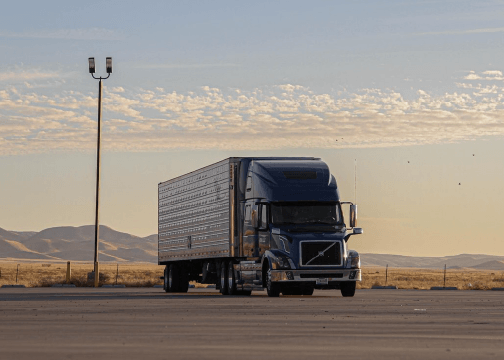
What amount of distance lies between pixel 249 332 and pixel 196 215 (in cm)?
2169

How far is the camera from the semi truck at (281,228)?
34156 millimetres

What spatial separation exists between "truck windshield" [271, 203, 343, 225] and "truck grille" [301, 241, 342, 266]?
667 mm

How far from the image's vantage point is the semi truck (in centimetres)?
3416

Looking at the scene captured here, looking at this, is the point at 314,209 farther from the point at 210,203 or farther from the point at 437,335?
the point at 437,335

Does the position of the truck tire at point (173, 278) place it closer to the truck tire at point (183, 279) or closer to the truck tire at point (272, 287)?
the truck tire at point (183, 279)

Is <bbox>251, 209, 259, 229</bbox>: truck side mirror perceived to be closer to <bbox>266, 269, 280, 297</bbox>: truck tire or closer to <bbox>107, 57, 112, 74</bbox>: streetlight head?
<bbox>266, 269, 280, 297</bbox>: truck tire

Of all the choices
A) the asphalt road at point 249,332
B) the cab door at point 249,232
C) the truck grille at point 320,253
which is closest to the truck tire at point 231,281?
the cab door at point 249,232

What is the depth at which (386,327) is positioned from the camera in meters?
19.5

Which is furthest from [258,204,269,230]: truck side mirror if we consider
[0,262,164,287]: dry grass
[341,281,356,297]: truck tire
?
[0,262,164,287]: dry grass

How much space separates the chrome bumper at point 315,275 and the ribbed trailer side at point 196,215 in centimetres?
242

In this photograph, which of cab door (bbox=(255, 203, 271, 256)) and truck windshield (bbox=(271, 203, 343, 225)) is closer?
cab door (bbox=(255, 203, 271, 256))

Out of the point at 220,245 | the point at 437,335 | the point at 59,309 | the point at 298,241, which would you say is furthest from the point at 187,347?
the point at 220,245

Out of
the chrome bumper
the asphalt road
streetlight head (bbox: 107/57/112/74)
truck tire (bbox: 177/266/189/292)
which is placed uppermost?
streetlight head (bbox: 107/57/112/74)

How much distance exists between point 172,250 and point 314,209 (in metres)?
10.1
